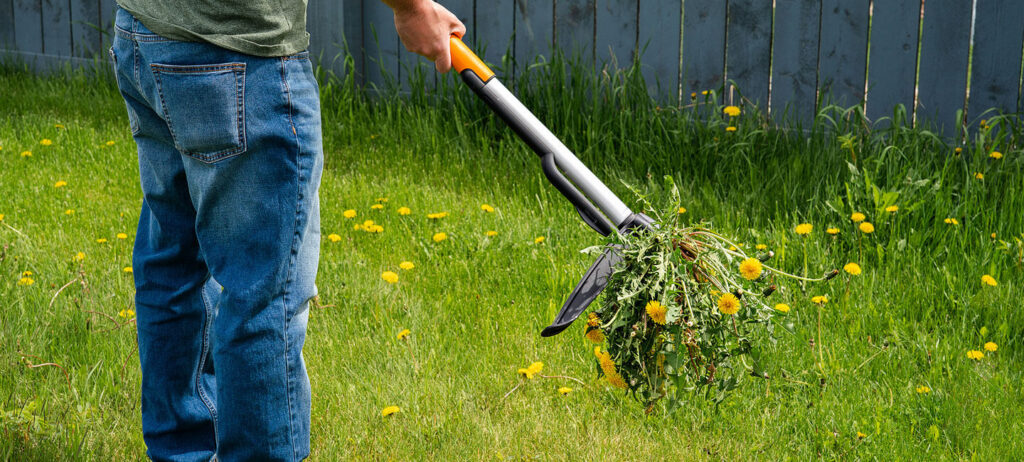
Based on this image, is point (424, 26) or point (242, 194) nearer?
point (242, 194)

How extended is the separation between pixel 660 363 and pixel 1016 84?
7.57 ft

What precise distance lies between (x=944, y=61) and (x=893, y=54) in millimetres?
174

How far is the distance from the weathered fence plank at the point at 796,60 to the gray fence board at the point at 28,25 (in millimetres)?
4651

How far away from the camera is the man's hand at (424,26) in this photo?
174 cm

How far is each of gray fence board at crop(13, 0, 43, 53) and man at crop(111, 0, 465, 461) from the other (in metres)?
5.01

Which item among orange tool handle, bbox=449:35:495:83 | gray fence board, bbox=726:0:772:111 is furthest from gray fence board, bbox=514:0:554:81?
orange tool handle, bbox=449:35:495:83

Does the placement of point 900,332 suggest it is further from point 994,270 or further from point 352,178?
point 352,178

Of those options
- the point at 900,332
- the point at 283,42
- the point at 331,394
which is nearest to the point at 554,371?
the point at 331,394

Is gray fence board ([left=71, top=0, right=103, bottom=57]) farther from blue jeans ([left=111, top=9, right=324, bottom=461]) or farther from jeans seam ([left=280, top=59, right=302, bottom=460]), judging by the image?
jeans seam ([left=280, top=59, right=302, bottom=460])

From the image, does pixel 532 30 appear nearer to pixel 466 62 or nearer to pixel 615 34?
pixel 615 34

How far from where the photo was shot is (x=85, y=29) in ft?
19.0

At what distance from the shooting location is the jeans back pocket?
1470 mm

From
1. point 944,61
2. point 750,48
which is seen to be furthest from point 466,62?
point 944,61

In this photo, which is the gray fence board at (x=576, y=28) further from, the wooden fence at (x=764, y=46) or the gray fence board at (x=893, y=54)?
the gray fence board at (x=893, y=54)
